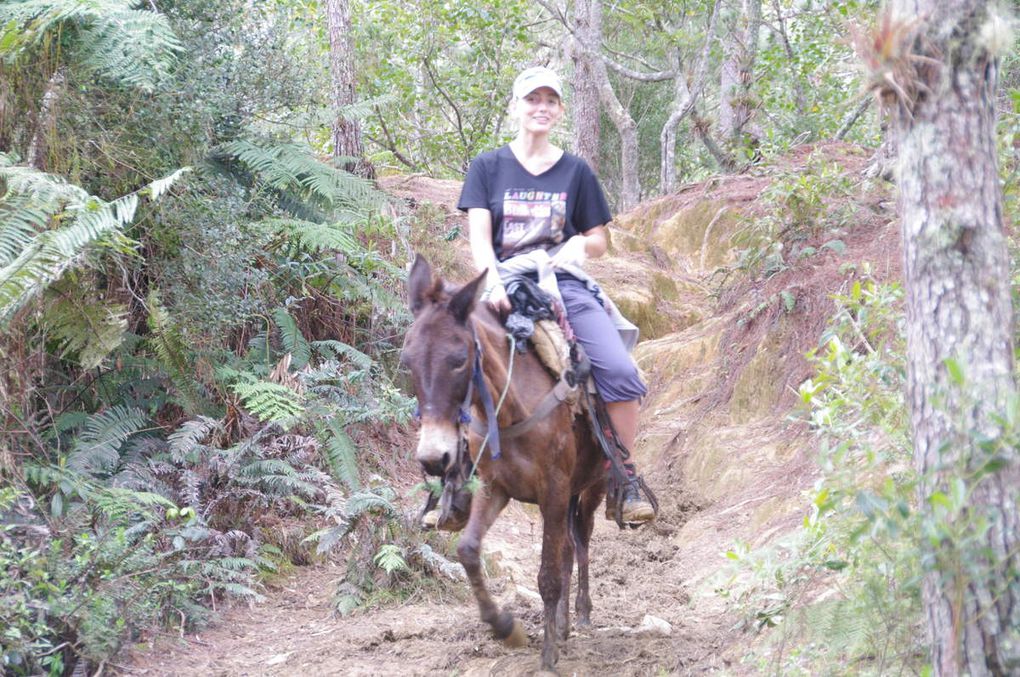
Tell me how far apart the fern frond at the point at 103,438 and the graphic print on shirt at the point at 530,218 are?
10.9ft

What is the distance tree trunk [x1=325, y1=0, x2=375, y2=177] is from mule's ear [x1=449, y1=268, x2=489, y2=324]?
728cm

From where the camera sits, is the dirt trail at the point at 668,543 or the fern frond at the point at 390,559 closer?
the dirt trail at the point at 668,543

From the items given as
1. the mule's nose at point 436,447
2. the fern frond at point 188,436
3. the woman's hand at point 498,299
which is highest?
the woman's hand at point 498,299

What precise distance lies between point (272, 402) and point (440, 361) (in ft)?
11.0

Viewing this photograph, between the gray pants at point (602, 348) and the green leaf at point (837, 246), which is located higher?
the green leaf at point (837, 246)

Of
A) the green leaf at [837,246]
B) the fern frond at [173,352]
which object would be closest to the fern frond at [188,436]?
the fern frond at [173,352]

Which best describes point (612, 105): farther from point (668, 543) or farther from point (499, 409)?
point (499, 409)

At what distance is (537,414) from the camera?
5277 mm

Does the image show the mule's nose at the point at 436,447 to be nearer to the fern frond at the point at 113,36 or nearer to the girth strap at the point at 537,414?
the girth strap at the point at 537,414

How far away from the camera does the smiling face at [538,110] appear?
228 inches

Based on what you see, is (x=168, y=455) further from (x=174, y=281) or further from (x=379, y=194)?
(x=379, y=194)

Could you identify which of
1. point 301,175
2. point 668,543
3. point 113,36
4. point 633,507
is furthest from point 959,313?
point 301,175

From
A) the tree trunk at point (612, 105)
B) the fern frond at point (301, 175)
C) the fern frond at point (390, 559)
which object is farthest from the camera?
the tree trunk at point (612, 105)

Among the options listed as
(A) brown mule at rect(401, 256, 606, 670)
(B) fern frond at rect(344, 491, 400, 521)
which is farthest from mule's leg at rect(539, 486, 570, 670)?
(B) fern frond at rect(344, 491, 400, 521)
